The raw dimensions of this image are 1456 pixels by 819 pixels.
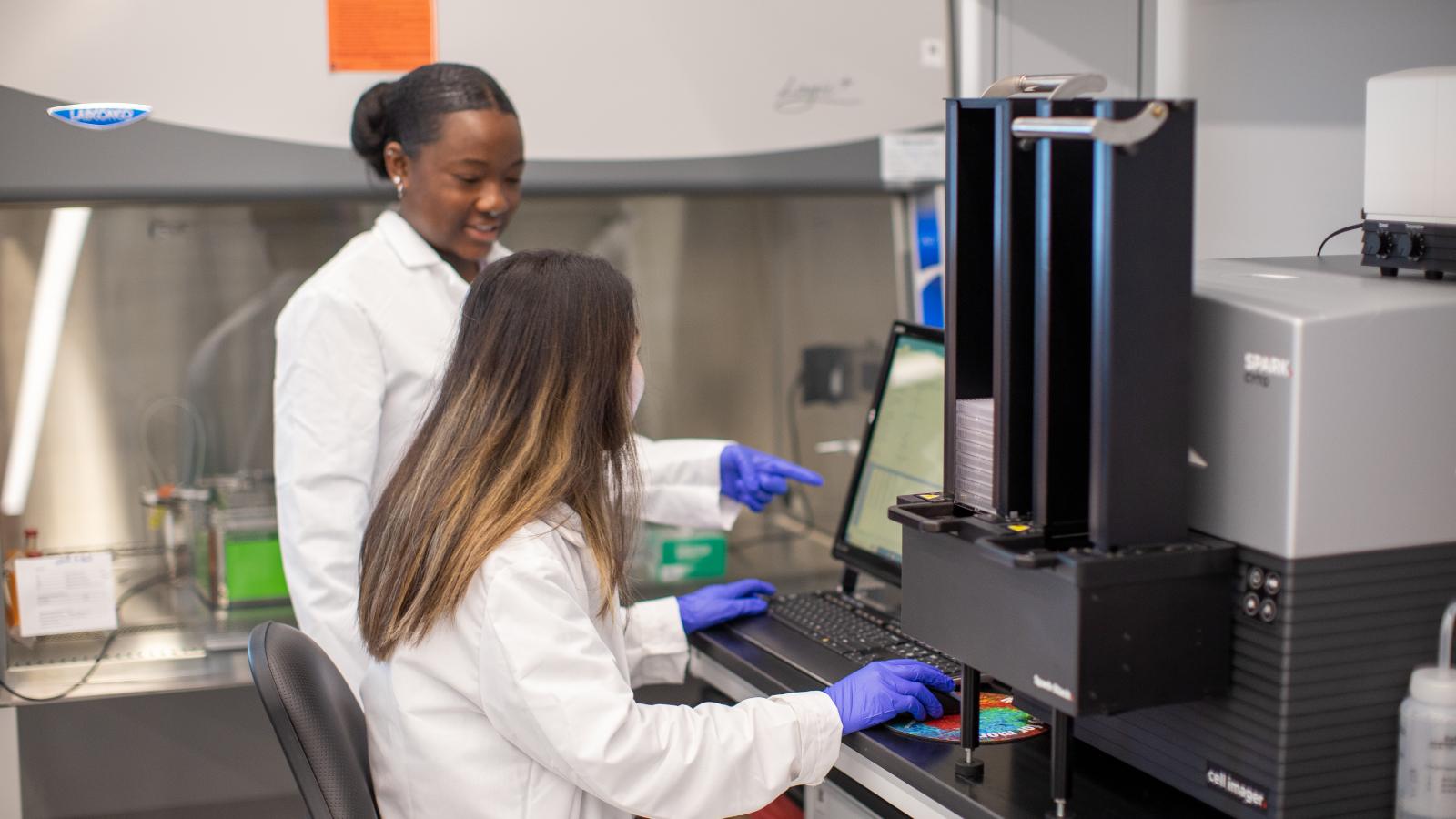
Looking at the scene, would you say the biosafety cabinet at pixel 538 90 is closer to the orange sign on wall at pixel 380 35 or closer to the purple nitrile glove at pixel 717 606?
the orange sign on wall at pixel 380 35

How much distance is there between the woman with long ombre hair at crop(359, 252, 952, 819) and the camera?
119cm

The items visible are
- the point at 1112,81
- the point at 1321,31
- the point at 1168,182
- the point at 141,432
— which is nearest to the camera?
the point at 1168,182

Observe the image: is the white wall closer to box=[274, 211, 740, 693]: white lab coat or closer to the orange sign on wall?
box=[274, 211, 740, 693]: white lab coat

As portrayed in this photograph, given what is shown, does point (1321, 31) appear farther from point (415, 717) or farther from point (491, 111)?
Answer: point (415, 717)

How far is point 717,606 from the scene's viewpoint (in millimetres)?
1719

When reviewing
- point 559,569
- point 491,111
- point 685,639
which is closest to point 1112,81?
point 491,111

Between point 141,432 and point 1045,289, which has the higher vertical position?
point 1045,289

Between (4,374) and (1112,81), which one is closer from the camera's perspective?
(1112,81)

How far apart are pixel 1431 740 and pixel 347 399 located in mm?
1316

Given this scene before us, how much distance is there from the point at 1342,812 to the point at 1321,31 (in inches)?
40.0

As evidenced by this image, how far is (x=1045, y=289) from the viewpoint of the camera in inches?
40.3

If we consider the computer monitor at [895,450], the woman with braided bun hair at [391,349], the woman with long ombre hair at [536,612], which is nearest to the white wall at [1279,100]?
the computer monitor at [895,450]

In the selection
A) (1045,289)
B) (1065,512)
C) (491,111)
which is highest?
(491,111)

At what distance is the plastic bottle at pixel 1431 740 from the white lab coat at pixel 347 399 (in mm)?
965
